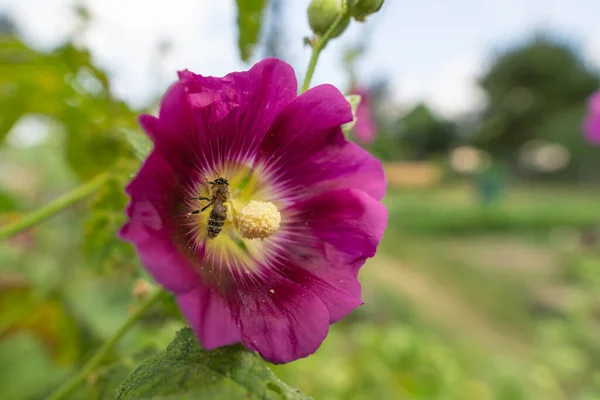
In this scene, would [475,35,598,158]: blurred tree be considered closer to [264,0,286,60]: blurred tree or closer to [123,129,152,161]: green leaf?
[264,0,286,60]: blurred tree

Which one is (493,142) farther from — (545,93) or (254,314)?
(254,314)

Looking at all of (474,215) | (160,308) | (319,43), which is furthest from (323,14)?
(474,215)

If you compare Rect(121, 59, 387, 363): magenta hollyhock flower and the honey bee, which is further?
the honey bee

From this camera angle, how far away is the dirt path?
418cm

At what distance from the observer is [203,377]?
0.36 m

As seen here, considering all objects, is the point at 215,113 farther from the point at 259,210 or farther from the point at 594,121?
the point at 594,121

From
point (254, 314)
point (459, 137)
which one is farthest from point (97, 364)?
point (459, 137)

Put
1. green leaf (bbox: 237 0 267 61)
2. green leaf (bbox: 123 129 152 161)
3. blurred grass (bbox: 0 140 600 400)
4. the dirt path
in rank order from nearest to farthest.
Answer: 1. green leaf (bbox: 123 129 152 161)
2. green leaf (bbox: 237 0 267 61)
3. blurred grass (bbox: 0 140 600 400)
4. the dirt path

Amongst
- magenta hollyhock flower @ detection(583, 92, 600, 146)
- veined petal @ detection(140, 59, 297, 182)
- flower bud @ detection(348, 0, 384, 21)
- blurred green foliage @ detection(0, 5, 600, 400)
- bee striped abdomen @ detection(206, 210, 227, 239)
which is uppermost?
magenta hollyhock flower @ detection(583, 92, 600, 146)

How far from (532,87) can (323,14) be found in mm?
27349

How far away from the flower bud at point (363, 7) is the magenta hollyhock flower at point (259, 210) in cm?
12

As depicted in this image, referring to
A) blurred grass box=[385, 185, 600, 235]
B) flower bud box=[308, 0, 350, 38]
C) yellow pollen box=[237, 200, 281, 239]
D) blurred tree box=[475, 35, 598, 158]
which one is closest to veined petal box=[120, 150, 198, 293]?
yellow pollen box=[237, 200, 281, 239]

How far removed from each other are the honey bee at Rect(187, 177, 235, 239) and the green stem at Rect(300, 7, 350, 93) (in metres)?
0.14

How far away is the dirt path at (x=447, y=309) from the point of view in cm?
418
